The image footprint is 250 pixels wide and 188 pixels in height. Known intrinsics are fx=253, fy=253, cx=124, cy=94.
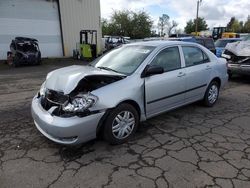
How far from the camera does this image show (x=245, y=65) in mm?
8414

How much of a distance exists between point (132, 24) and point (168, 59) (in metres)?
43.1

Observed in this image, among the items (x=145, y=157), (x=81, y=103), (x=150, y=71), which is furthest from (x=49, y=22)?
(x=145, y=157)

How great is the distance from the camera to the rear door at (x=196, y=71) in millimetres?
5066

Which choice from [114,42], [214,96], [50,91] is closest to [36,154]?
[50,91]

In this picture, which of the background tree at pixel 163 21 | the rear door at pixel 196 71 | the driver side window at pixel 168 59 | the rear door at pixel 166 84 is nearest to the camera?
the rear door at pixel 166 84

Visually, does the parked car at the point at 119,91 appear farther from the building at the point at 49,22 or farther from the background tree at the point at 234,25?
the background tree at the point at 234,25

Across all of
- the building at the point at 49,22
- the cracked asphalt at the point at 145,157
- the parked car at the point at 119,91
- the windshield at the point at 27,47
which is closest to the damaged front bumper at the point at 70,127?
the parked car at the point at 119,91

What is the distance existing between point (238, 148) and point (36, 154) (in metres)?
2.99

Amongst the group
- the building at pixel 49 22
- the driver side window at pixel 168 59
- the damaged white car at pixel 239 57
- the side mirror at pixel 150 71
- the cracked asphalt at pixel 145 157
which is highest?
the building at pixel 49 22

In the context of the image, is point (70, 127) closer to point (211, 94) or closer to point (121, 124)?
point (121, 124)

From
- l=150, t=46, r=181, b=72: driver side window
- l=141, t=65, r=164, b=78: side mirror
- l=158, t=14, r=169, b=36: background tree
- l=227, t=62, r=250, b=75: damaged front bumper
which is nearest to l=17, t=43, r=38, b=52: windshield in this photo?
l=227, t=62, r=250, b=75: damaged front bumper

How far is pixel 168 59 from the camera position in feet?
15.6

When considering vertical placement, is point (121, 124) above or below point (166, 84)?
below

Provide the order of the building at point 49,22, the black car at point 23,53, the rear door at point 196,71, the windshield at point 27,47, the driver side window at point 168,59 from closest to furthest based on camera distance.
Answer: the driver side window at point 168,59
the rear door at point 196,71
the black car at point 23,53
the windshield at point 27,47
the building at point 49,22
